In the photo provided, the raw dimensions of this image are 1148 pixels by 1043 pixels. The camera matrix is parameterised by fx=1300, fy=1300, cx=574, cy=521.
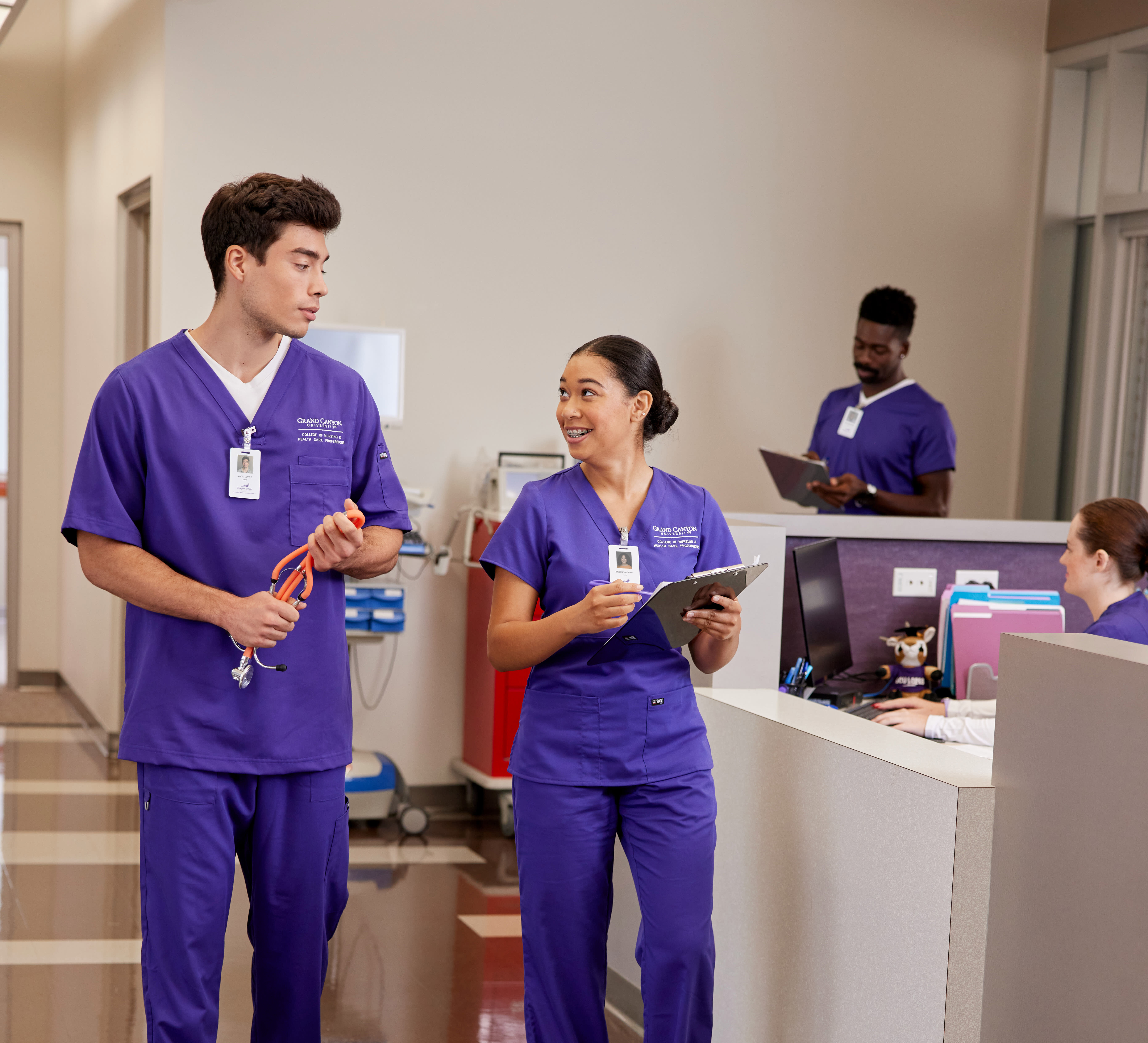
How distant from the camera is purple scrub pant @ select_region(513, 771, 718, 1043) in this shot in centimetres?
212

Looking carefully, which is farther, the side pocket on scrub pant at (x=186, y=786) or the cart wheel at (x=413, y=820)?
the cart wheel at (x=413, y=820)

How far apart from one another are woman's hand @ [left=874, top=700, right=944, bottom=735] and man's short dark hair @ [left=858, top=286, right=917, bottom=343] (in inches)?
70.3

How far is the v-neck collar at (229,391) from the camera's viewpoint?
189 centimetres

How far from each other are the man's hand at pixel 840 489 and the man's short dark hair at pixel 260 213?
241 centimetres

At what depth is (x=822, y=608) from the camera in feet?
10.3

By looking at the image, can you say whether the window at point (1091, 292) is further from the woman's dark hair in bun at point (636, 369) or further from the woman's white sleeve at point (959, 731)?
the woman's dark hair in bun at point (636, 369)

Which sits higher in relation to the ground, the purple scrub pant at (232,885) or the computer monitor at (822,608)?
the computer monitor at (822,608)

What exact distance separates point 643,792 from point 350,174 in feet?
10.5

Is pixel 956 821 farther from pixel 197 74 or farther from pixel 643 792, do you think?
pixel 197 74

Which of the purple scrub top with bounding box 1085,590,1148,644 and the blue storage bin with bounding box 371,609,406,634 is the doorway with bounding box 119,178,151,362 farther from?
the purple scrub top with bounding box 1085,590,1148,644

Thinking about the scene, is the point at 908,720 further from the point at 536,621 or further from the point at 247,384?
the point at 247,384

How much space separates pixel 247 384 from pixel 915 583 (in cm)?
220

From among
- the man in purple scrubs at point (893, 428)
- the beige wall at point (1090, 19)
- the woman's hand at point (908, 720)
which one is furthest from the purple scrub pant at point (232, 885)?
the beige wall at point (1090, 19)

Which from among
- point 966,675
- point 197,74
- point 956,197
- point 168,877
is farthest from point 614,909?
point 956,197
